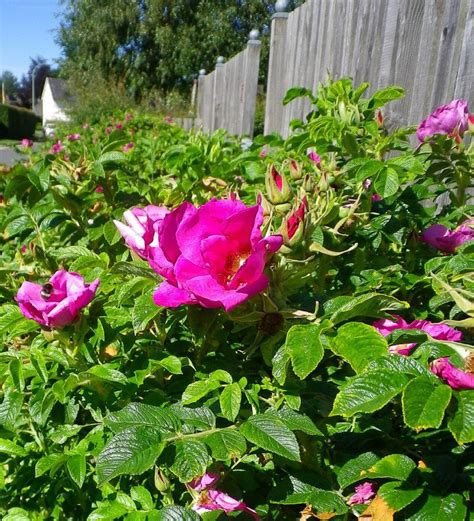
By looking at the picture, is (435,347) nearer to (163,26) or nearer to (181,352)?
(181,352)

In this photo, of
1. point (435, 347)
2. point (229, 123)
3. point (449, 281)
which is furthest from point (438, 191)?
point (229, 123)

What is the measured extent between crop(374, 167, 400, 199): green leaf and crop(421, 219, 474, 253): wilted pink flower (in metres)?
0.14

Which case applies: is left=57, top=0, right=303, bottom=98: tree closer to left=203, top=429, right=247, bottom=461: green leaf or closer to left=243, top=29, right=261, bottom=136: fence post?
left=243, top=29, right=261, bottom=136: fence post

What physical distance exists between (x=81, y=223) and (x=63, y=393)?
0.72m

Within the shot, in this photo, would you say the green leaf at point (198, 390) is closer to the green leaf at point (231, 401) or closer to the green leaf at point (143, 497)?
the green leaf at point (231, 401)

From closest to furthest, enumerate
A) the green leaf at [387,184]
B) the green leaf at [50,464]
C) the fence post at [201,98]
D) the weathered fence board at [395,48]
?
the green leaf at [50,464]
the green leaf at [387,184]
the weathered fence board at [395,48]
the fence post at [201,98]

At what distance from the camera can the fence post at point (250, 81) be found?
6.12 metres

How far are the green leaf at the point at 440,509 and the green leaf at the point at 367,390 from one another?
0.63ft

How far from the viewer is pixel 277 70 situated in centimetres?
496

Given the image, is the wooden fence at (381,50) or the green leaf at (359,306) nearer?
the green leaf at (359,306)

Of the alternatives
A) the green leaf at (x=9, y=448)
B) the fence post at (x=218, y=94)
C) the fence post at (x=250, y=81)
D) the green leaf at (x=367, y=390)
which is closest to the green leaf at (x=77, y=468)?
the green leaf at (x=9, y=448)

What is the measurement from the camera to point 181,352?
3.73 ft

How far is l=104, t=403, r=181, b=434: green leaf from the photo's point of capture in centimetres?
82

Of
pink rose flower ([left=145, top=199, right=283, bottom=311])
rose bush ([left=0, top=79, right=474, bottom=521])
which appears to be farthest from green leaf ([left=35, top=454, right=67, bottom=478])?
pink rose flower ([left=145, top=199, right=283, bottom=311])
